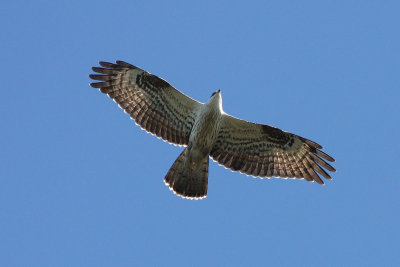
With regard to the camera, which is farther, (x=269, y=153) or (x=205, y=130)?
(x=269, y=153)

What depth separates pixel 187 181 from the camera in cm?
1800

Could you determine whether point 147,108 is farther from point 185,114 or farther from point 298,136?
point 298,136

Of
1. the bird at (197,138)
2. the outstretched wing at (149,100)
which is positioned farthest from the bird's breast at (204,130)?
the outstretched wing at (149,100)

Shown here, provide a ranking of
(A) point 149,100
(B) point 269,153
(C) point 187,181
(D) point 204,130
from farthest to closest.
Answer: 1. (B) point 269,153
2. (A) point 149,100
3. (C) point 187,181
4. (D) point 204,130

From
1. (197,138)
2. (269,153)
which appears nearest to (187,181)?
(197,138)

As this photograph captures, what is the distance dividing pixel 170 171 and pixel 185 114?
1.32 m

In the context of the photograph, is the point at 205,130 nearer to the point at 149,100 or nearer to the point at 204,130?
the point at 204,130

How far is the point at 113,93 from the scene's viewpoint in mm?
18094

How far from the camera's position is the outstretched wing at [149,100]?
58.9 ft

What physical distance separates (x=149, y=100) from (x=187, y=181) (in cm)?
202

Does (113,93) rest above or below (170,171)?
above

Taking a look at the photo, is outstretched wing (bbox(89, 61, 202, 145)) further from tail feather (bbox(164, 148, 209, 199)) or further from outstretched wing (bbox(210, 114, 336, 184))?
outstretched wing (bbox(210, 114, 336, 184))

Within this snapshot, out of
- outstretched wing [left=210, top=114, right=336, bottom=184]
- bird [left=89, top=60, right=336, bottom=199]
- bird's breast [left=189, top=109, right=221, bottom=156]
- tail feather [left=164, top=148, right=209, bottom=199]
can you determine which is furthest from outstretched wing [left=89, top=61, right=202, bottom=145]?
outstretched wing [left=210, top=114, right=336, bottom=184]

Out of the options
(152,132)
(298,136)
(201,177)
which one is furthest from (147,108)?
(298,136)
